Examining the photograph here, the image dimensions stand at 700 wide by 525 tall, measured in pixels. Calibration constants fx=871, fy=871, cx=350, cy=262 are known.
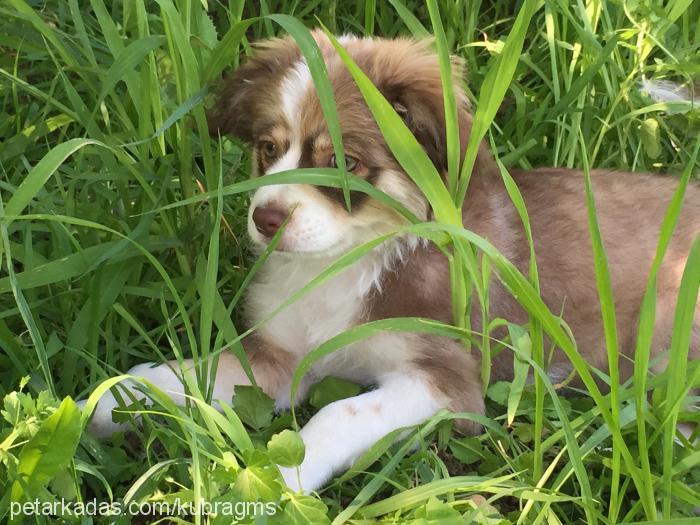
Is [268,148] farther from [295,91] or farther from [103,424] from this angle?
[103,424]

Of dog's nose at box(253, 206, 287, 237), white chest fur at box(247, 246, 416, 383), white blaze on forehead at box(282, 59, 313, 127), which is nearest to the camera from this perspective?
dog's nose at box(253, 206, 287, 237)

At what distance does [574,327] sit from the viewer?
261 cm

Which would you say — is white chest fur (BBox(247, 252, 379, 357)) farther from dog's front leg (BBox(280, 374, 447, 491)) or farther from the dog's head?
dog's front leg (BBox(280, 374, 447, 491))

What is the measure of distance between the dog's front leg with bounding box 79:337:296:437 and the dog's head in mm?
435

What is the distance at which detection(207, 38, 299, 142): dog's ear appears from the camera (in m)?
2.53

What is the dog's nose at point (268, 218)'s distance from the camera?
2.25 m

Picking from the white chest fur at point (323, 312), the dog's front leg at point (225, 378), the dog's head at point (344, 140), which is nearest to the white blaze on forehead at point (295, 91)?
the dog's head at point (344, 140)

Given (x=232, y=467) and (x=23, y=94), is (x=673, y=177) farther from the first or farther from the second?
(x=23, y=94)

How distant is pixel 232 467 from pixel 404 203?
38.0 inches

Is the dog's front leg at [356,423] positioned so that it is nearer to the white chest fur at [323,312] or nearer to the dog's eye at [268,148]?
the white chest fur at [323,312]

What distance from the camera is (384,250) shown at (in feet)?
8.16

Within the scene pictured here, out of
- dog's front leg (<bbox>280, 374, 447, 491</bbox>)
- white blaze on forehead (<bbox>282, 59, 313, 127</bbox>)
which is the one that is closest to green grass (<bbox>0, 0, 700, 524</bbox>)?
dog's front leg (<bbox>280, 374, 447, 491</bbox>)

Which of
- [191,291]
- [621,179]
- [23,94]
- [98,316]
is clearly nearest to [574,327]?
[621,179]

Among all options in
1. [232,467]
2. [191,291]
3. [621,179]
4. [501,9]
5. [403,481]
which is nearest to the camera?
[232,467]
